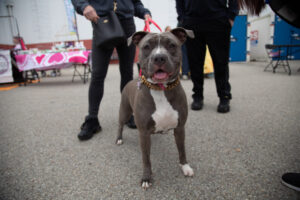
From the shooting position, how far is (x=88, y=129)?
2.14 metres

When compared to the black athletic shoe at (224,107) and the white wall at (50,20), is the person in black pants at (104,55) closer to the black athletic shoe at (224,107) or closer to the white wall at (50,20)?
the black athletic shoe at (224,107)

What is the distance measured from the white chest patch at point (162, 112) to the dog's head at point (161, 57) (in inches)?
4.4

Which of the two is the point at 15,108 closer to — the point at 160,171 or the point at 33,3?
the point at 160,171

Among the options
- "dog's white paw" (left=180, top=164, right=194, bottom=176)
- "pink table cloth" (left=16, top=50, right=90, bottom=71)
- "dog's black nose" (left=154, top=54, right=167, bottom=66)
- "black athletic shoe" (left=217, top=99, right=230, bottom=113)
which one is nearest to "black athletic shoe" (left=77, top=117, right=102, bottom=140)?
"dog's white paw" (left=180, top=164, right=194, bottom=176)

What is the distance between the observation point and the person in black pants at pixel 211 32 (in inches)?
95.8

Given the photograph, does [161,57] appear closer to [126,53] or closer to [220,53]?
[126,53]

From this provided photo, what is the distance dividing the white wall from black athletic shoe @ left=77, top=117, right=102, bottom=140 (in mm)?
8834

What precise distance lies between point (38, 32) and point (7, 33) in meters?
2.64

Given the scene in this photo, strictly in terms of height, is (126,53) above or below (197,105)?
above

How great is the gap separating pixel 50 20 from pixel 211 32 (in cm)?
1299

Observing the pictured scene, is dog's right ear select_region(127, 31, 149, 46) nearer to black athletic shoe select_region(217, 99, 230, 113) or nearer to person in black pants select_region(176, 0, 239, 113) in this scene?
person in black pants select_region(176, 0, 239, 113)

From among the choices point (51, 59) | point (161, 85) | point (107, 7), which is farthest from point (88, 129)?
point (51, 59)

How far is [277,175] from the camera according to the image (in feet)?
4.39

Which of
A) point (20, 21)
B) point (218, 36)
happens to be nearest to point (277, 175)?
point (218, 36)
